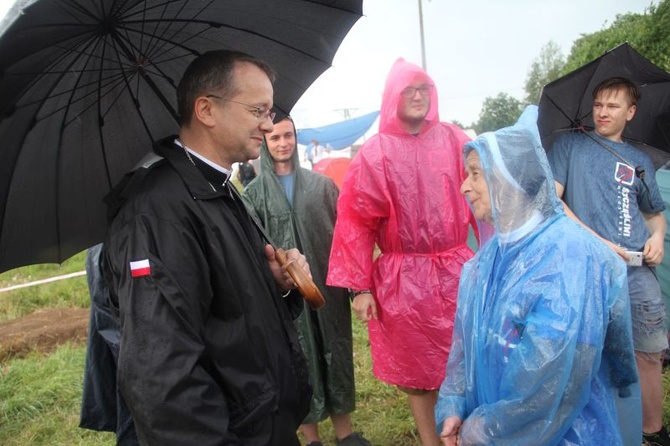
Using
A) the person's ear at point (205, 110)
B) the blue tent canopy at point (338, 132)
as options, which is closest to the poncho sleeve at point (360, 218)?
the person's ear at point (205, 110)

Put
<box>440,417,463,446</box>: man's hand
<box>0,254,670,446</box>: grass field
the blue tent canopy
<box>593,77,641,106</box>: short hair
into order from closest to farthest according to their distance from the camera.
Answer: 1. <box>440,417,463,446</box>: man's hand
2. <box>593,77,641,106</box>: short hair
3. <box>0,254,670,446</box>: grass field
4. the blue tent canopy

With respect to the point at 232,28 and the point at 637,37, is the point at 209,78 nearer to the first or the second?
the point at 232,28

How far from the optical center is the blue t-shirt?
2574 millimetres

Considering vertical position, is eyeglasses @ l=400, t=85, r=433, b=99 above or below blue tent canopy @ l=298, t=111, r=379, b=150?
below

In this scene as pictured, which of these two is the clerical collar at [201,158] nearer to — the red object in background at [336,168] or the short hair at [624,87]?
the short hair at [624,87]

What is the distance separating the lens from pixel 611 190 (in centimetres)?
259

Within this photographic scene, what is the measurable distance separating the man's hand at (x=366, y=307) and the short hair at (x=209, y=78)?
1.33 metres

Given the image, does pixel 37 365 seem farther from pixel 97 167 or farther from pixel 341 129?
pixel 341 129

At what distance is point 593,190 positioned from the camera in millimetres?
2611

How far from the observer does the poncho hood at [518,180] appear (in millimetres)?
1465

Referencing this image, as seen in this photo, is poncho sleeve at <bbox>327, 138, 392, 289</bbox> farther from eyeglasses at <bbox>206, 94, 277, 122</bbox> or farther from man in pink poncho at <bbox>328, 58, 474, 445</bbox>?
eyeglasses at <bbox>206, 94, 277, 122</bbox>

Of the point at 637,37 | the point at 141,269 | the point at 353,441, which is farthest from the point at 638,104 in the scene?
the point at 637,37

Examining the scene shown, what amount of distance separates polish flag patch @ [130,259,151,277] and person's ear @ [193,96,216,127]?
479 mm

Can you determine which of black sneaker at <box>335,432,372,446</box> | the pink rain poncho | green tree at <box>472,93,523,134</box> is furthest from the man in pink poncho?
green tree at <box>472,93,523,134</box>
